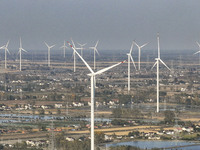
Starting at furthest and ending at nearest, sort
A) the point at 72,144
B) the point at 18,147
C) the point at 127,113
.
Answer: the point at 127,113 < the point at 18,147 < the point at 72,144

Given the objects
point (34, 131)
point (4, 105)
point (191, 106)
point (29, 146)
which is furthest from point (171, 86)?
point (29, 146)

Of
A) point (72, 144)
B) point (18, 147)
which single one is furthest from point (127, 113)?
point (18, 147)

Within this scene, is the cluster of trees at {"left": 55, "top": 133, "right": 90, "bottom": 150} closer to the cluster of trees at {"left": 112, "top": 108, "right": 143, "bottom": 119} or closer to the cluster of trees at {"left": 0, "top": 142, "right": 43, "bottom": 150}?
the cluster of trees at {"left": 0, "top": 142, "right": 43, "bottom": 150}

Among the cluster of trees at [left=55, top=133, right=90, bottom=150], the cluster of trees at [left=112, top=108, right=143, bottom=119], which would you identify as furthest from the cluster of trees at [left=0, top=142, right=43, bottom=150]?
the cluster of trees at [left=112, top=108, right=143, bottom=119]

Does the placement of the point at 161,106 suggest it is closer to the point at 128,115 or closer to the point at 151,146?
the point at 128,115

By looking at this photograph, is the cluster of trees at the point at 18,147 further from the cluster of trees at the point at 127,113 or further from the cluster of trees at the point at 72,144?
the cluster of trees at the point at 127,113

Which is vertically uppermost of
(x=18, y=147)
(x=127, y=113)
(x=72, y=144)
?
(x=127, y=113)

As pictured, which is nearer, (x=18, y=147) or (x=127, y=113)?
(x=18, y=147)

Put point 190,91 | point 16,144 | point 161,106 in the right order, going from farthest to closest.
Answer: point 190,91 < point 161,106 < point 16,144

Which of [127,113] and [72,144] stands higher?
[127,113]

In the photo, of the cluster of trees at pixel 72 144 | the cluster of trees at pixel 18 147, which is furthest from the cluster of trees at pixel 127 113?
the cluster of trees at pixel 18 147

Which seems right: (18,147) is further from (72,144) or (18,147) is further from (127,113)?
(127,113)
